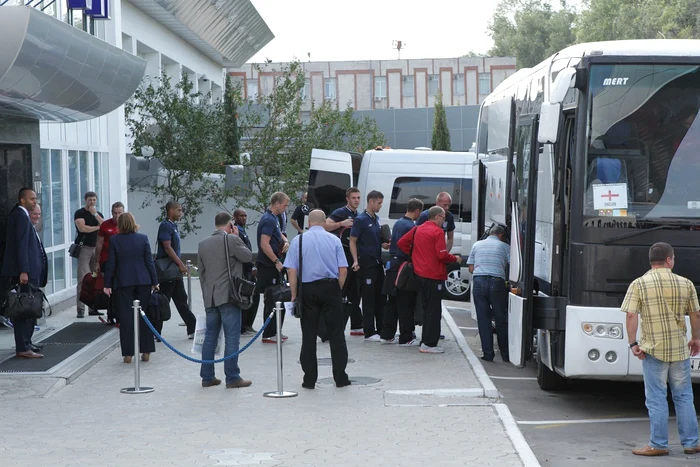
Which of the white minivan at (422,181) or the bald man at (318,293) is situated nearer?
the bald man at (318,293)

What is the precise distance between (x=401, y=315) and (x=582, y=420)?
14.3ft

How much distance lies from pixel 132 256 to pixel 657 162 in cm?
591

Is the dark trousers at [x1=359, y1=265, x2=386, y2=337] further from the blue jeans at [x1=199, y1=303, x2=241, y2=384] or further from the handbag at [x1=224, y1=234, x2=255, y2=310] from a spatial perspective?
the handbag at [x1=224, y1=234, x2=255, y2=310]

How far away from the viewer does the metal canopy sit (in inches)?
1296

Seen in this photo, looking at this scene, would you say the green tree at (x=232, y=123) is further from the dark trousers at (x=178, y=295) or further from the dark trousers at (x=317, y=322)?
the dark trousers at (x=317, y=322)

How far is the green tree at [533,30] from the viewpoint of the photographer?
99.7 metres

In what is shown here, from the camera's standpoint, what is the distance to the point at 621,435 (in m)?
8.83

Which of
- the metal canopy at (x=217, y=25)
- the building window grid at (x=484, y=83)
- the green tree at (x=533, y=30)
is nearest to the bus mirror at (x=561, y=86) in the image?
the metal canopy at (x=217, y=25)

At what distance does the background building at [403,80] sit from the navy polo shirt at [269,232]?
2981 inches

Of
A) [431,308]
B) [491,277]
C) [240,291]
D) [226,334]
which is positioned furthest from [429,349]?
[240,291]

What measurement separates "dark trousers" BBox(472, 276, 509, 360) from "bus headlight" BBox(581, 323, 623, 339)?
3.40 meters

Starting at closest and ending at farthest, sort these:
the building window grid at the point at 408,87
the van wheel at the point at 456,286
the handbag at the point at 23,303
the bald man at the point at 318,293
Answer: the bald man at the point at 318,293, the handbag at the point at 23,303, the van wheel at the point at 456,286, the building window grid at the point at 408,87

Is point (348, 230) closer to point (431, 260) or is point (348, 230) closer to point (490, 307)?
point (431, 260)

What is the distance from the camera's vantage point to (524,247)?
399 inches
